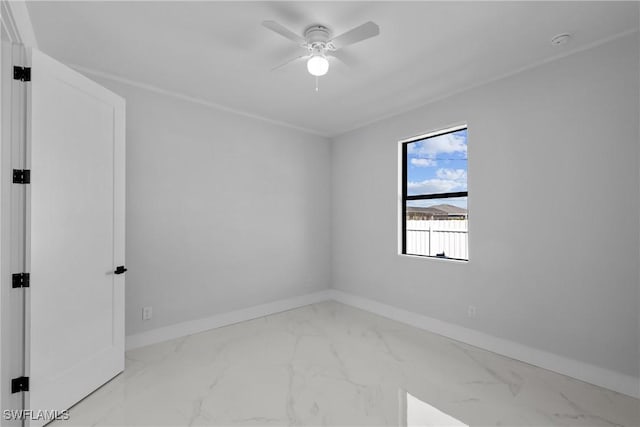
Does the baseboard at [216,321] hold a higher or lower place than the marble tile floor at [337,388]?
higher

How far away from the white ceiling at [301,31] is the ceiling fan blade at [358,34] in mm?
170

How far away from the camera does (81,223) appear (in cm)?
213

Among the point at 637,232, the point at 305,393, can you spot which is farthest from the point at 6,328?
the point at 637,232

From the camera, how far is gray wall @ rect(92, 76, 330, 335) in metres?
3.00

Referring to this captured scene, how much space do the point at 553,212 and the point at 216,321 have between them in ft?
11.6

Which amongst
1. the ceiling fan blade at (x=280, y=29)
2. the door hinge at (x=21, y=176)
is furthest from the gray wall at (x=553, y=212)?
the door hinge at (x=21, y=176)

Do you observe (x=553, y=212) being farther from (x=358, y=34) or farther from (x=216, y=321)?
(x=216, y=321)

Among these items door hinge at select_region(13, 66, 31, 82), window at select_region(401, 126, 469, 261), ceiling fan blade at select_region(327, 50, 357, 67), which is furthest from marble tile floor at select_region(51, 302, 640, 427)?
ceiling fan blade at select_region(327, 50, 357, 67)

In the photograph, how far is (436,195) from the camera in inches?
138

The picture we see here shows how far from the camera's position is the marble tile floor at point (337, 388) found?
1.91 meters

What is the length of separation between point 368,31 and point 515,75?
5.69 ft

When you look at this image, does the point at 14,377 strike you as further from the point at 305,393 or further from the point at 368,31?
the point at 368,31

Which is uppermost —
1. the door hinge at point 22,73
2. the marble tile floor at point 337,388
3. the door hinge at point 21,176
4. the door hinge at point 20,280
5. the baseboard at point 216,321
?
the door hinge at point 22,73

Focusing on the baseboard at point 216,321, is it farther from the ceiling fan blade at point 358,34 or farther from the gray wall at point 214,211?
the ceiling fan blade at point 358,34
